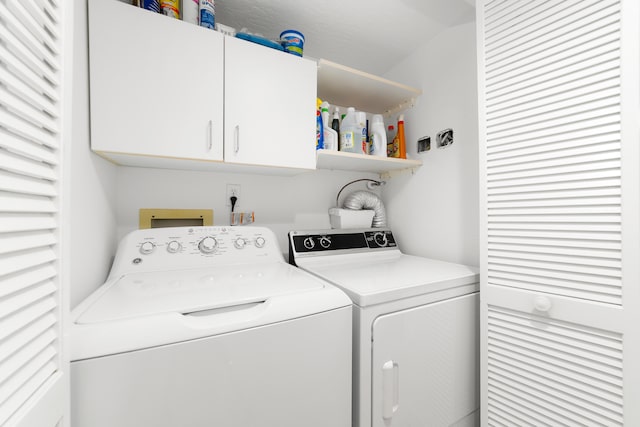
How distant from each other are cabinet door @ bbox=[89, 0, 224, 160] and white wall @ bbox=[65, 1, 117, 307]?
40 mm

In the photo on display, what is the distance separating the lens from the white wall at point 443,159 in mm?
1530

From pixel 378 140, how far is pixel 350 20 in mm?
714

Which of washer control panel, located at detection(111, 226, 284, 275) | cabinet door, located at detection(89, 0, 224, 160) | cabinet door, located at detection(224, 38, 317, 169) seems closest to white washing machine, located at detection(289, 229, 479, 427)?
washer control panel, located at detection(111, 226, 284, 275)

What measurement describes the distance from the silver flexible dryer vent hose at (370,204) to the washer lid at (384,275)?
11.2 inches

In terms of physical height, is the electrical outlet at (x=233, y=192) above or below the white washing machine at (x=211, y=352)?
above

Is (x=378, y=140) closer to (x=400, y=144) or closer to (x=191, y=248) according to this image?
(x=400, y=144)

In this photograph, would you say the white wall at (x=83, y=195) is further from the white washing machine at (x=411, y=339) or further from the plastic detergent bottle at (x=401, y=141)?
the plastic detergent bottle at (x=401, y=141)

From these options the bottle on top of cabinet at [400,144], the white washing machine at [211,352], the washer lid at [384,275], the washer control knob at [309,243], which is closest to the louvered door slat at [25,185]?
the white washing machine at [211,352]

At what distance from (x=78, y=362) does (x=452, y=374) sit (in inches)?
55.6

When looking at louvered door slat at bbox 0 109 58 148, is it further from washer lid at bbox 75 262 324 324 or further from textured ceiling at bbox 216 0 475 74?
textured ceiling at bbox 216 0 475 74

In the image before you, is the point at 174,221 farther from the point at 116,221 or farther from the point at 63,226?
the point at 63,226

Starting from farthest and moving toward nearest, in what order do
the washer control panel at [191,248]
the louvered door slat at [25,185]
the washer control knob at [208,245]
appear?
the washer control knob at [208,245] → the washer control panel at [191,248] → the louvered door slat at [25,185]

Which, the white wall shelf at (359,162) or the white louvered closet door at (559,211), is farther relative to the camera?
the white wall shelf at (359,162)

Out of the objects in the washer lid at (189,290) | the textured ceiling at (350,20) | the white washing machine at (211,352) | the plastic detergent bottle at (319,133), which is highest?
the textured ceiling at (350,20)
